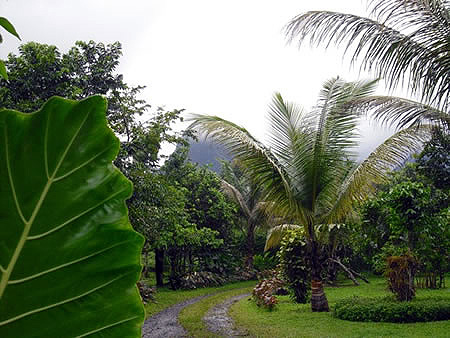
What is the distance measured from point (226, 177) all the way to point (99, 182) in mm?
14994

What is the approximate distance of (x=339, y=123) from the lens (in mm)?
5836

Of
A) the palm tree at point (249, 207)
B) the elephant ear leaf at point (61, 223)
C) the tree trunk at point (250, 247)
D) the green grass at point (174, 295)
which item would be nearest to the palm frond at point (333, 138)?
the green grass at point (174, 295)

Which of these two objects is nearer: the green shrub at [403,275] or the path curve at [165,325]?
the path curve at [165,325]

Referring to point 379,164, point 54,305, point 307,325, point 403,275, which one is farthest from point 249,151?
point 54,305

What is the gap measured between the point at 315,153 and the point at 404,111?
167 centimetres

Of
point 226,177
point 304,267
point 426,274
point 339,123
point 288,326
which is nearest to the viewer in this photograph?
point 339,123

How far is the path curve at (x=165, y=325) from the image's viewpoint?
6.30 meters

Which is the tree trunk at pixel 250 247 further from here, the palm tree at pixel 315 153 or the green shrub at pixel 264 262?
the palm tree at pixel 315 153

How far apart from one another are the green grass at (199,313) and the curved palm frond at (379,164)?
105 inches

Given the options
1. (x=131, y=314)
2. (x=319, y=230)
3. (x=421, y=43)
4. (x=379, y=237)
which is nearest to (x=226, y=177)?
(x=379, y=237)

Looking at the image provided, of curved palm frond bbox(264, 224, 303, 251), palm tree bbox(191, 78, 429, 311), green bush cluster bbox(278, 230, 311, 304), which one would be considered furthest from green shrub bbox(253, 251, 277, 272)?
palm tree bbox(191, 78, 429, 311)

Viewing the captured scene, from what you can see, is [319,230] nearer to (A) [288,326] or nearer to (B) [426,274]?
(A) [288,326]

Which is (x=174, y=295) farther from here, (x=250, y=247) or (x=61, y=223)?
(x=61, y=223)

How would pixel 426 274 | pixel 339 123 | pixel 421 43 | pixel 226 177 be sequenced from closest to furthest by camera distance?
pixel 421 43
pixel 339 123
pixel 426 274
pixel 226 177
